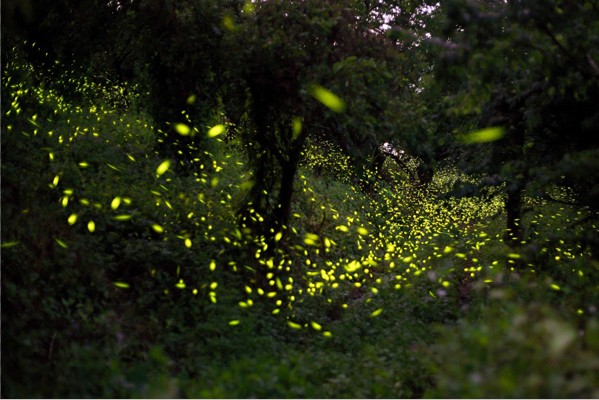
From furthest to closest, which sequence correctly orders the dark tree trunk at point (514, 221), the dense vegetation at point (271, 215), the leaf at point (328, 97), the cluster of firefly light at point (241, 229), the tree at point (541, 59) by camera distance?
the dark tree trunk at point (514, 221) < the cluster of firefly light at point (241, 229) < the leaf at point (328, 97) < the tree at point (541, 59) < the dense vegetation at point (271, 215)

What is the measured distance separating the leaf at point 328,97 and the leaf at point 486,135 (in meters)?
3.24

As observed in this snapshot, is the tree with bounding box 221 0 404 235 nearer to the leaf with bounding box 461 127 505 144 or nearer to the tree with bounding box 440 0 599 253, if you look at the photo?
the tree with bounding box 440 0 599 253

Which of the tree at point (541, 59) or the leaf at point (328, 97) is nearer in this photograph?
the tree at point (541, 59)

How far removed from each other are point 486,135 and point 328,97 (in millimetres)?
4040

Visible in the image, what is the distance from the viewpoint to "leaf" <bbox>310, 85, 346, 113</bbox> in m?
7.94

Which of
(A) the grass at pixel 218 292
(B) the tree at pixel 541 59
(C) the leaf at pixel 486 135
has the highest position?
(C) the leaf at pixel 486 135

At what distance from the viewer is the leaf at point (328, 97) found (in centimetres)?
794

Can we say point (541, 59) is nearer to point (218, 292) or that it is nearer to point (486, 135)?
point (486, 135)

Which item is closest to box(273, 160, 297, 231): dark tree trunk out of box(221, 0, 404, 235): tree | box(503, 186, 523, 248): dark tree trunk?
box(221, 0, 404, 235): tree

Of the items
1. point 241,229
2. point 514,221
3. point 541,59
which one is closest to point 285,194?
point 241,229

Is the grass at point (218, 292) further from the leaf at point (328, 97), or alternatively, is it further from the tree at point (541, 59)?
the leaf at point (328, 97)

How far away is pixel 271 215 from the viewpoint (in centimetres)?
958

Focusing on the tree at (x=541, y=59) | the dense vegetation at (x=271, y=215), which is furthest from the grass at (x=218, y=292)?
the tree at (x=541, y=59)

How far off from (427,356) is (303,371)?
1446mm
